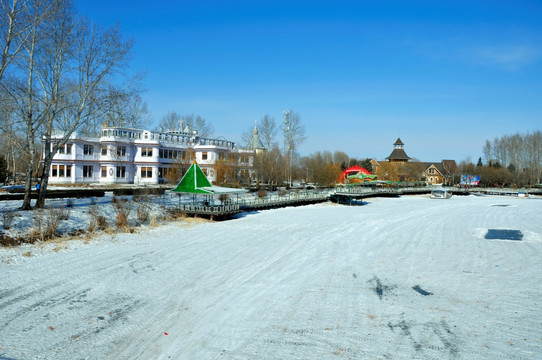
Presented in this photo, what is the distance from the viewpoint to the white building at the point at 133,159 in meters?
45.0

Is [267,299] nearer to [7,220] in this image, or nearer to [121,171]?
[7,220]

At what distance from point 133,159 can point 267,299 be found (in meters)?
43.2

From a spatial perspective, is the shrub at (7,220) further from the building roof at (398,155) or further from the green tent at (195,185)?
the building roof at (398,155)

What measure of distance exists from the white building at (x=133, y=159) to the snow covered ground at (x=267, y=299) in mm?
31069

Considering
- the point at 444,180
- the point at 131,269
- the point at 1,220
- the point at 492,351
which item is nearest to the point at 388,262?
the point at 492,351

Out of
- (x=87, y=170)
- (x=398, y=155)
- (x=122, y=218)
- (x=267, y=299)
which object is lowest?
(x=267, y=299)

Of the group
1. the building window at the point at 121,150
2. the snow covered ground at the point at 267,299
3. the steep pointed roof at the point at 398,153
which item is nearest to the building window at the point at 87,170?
the building window at the point at 121,150

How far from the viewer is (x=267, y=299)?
10547 millimetres

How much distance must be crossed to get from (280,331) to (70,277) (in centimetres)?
723

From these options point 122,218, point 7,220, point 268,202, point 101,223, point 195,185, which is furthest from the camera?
point 268,202

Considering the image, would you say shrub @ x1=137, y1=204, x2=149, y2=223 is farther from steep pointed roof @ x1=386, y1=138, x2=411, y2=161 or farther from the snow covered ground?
steep pointed roof @ x1=386, y1=138, x2=411, y2=161

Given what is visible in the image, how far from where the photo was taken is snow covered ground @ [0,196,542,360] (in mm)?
7848

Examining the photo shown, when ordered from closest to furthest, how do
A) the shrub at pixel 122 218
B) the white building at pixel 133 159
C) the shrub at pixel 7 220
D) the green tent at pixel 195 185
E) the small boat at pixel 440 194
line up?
the shrub at pixel 7 220 < the shrub at pixel 122 218 < the green tent at pixel 195 185 < the white building at pixel 133 159 < the small boat at pixel 440 194

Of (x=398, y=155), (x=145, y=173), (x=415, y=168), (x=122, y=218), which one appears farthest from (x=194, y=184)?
(x=398, y=155)
